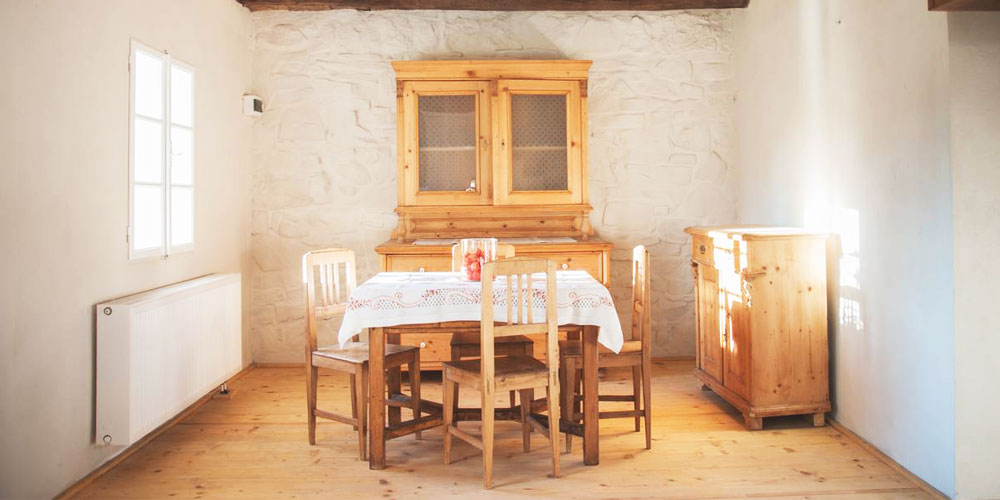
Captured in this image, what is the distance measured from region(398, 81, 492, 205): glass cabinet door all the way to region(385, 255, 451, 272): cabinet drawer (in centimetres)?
42

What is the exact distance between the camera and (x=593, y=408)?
3.04 meters

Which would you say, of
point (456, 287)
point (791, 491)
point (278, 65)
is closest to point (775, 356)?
point (791, 491)

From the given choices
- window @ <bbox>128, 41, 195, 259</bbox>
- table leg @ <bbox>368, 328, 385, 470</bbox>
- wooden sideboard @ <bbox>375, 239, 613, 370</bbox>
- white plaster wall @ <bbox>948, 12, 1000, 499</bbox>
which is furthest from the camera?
wooden sideboard @ <bbox>375, 239, 613, 370</bbox>

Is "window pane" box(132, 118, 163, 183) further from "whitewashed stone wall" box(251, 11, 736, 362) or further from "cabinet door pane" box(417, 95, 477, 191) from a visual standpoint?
"cabinet door pane" box(417, 95, 477, 191)

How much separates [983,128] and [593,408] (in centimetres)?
184

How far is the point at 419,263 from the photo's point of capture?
452 centimetres

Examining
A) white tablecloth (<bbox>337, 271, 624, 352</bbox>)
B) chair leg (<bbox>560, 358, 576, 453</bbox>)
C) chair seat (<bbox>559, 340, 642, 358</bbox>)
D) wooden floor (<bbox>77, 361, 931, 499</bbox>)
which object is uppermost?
white tablecloth (<bbox>337, 271, 624, 352</bbox>)

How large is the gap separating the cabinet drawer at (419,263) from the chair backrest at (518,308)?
1637 mm

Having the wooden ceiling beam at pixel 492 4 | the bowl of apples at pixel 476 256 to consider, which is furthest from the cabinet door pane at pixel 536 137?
the bowl of apples at pixel 476 256

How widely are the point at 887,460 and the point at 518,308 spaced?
5.74ft

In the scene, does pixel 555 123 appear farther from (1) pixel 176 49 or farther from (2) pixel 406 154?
(1) pixel 176 49

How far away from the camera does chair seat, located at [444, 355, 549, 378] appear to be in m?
2.87

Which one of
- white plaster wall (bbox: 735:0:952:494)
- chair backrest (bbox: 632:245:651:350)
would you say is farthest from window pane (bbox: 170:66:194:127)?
white plaster wall (bbox: 735:0:952:494)

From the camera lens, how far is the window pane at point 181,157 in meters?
3.80
